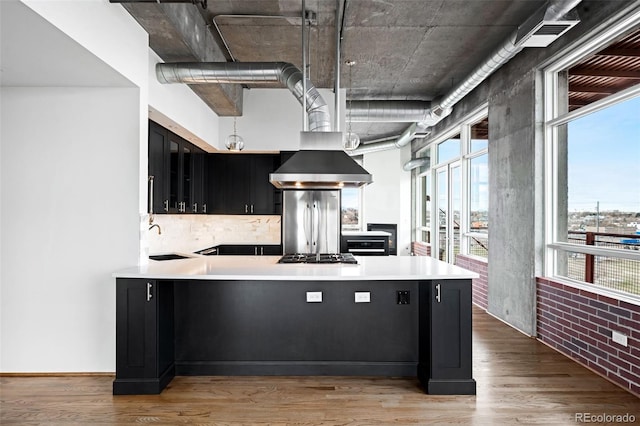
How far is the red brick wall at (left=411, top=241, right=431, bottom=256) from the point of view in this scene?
9.58 metres

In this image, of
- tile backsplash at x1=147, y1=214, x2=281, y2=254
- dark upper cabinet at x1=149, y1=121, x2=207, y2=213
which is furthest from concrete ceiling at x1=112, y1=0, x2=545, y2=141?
tile backsplash at x1=147, y1=214, x2=281, y2=254

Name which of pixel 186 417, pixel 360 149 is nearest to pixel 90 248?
pixel 186 417

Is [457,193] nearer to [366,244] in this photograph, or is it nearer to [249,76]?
[366,244]

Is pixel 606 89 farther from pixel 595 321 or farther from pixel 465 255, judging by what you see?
pixel 465 255

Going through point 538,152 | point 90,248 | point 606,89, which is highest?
point 606,89

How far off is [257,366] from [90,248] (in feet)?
5.69

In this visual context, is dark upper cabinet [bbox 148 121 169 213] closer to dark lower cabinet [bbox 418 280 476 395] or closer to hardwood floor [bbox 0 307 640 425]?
hardwood floor [bbox 0 307 640 425]

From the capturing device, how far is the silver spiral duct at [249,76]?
4.09 metres

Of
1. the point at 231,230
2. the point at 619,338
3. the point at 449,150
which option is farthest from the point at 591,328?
the point at 231,230

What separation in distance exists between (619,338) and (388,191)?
7.65m

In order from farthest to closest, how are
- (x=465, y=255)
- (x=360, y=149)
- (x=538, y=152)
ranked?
(x=360, y=149), (x=465, y=255), (x=538, y=152)

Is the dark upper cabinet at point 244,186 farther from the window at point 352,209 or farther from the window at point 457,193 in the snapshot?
the window at point 352,209

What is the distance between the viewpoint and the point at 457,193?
7.86 meters

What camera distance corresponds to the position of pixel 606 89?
366cm
